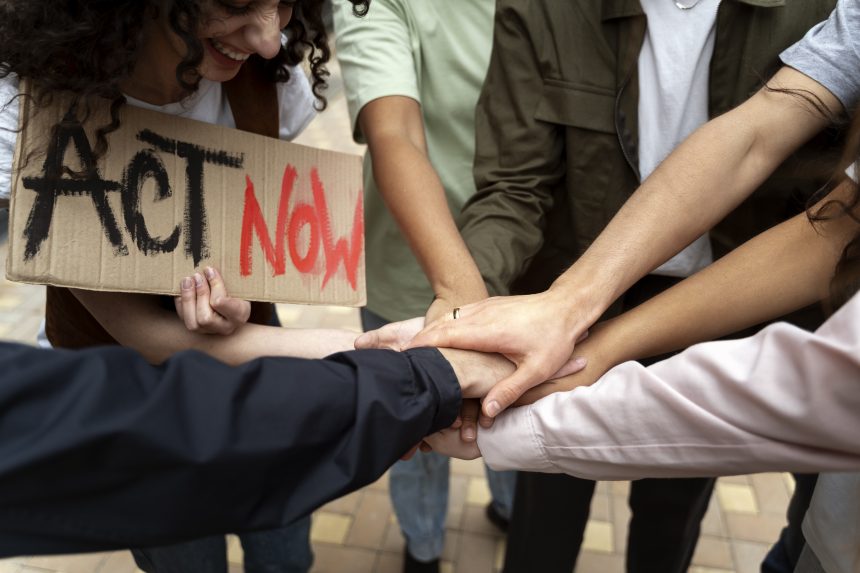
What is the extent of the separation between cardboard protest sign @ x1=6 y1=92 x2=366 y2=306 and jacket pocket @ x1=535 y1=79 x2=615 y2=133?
1.41ft

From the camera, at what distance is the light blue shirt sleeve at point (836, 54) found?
1346mm

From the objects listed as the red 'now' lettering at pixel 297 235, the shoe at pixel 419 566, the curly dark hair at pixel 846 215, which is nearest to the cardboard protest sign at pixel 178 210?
the red 'now' lettering at pixel 297 235

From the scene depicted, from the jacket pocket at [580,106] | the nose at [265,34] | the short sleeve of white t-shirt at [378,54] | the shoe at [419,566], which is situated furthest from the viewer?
the shoe at [419,566]

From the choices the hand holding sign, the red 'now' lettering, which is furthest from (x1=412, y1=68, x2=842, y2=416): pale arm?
the hand holding sign

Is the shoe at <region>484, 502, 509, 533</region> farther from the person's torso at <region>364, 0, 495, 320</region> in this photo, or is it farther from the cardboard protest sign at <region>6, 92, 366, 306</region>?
the cardboard protest sign at <region>6, 92, 366, 306</region>

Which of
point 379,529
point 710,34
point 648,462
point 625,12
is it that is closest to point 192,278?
point 648,462

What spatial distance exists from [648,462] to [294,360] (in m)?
0.53

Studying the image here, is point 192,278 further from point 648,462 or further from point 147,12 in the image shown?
point 648,462

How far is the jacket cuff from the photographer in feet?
4.08

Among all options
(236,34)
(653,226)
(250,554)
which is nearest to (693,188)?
(653,226)

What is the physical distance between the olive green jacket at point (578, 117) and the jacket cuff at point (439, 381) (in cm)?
41

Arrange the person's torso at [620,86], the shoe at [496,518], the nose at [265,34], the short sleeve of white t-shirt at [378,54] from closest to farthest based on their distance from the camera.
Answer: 1. the nose at [265,34]
2. the person's torso at [620,86]
3. the short sleeve of white t-shirt at [378,54]
4. the shoe at [496,518]

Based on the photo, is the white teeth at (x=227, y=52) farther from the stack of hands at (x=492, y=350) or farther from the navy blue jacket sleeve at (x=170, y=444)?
the navy blue jacket sleeve at (x=170, y=444)

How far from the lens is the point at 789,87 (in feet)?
4.67
